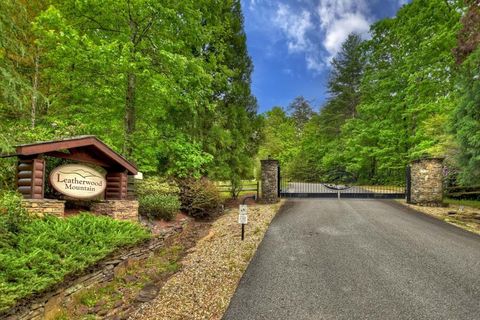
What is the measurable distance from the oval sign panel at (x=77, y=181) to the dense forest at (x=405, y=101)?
10.9m

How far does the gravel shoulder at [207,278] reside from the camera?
393cm

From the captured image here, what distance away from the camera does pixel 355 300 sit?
4055 mm

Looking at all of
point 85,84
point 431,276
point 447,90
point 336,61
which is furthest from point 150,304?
point 336,61

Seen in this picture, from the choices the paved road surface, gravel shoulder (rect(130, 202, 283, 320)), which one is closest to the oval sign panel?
gravel shoulder (rect(130, 202, 283, 320))

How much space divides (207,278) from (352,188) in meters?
14.3

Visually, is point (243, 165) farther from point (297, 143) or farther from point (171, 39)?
point (297, 143)

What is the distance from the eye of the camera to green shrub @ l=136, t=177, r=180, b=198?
28.7 feet

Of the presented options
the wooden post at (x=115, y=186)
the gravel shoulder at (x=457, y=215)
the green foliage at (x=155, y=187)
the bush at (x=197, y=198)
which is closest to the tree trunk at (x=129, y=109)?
the green foliage at (x=155, y=187)

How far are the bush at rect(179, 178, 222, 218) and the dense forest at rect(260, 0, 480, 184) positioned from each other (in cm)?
885

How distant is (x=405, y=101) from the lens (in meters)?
17.0

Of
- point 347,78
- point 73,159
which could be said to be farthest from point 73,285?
point 347,78

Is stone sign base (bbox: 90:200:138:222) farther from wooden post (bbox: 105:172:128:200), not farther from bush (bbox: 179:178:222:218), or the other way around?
bush (bbox: 179:178:222:218)

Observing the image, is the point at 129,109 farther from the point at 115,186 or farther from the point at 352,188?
the point at 352,188

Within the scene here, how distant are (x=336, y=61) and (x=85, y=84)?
2554cm
